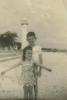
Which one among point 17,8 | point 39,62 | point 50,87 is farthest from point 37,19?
point 50,87

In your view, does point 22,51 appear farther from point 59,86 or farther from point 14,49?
point 59,86

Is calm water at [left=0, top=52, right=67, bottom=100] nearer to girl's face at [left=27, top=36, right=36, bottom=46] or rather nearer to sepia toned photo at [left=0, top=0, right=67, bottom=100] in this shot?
sepia toned photo at [left=0, top=0, right=67, bottom=100]

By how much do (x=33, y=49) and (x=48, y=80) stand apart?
0.23m

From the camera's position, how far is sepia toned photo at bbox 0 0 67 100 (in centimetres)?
229

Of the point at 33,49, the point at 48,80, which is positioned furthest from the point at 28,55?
the point at 48,80

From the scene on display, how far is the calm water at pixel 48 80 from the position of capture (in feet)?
7.45

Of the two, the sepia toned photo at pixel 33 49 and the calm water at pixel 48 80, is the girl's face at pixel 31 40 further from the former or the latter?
the calm water at pixel 48 80

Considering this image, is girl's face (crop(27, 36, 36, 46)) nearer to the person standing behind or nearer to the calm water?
the person standing behind

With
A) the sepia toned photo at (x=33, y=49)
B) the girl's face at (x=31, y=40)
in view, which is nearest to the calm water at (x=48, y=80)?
the sepia toned photo at (x=33, y=49)

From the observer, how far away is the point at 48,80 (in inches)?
91.3

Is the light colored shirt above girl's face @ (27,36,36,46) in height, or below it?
below

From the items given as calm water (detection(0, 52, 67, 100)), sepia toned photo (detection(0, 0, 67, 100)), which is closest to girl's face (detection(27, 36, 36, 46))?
sepia toned photo (detection(0, 0, 67, 100))

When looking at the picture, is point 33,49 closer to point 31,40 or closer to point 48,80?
point 31,40

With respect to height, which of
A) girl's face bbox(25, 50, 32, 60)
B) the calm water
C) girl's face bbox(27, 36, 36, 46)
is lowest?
the calm water
